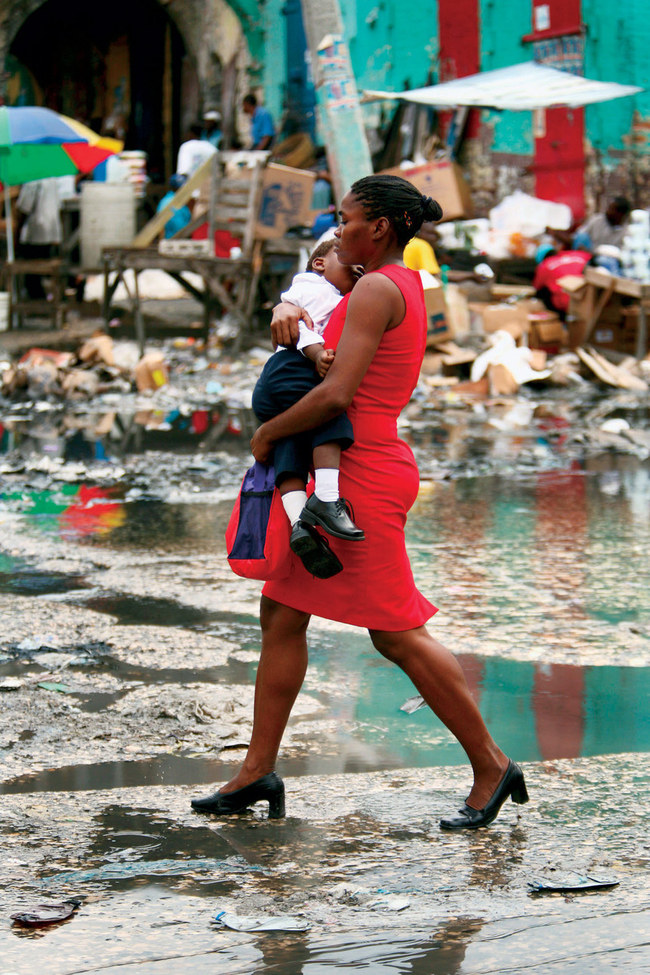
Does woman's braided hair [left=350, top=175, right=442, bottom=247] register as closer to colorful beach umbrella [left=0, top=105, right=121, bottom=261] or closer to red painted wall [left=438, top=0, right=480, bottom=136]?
colorful beach umbrella [left=0, top=105, right=121, bottom=261]

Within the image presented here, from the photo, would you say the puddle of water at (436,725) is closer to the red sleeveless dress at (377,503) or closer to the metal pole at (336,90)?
the red sleeveless dress at (377,503)

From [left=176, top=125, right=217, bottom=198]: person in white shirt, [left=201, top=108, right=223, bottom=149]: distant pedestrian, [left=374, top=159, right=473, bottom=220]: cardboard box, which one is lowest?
[left=374, top=159, right=473, bottom=220]: cardboard box

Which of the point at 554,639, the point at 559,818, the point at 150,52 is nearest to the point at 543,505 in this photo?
the point at 554,639

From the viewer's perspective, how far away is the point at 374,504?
3.22 meters

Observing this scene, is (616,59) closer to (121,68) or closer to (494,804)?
(121,68)

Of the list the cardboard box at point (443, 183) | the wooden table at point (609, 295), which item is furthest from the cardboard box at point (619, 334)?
the cardboard box at point (443, 183)

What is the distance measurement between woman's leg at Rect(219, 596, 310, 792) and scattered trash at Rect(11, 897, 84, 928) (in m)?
0.68

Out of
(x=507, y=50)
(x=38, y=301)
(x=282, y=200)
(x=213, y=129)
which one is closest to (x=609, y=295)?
(x=282, y=200)

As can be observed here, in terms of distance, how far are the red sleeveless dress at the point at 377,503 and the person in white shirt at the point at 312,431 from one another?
0.22ft

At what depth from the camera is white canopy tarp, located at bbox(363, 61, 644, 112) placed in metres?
15.3

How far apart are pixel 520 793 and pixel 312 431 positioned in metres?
1.11

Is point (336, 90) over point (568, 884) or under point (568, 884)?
over

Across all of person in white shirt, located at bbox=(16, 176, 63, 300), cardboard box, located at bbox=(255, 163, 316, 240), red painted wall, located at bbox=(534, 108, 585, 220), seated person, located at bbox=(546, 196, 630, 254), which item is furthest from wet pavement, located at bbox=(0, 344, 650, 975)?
red painted wall, located at bbox=(534, 108, 585, 220)

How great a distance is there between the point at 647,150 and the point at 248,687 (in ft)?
47.9
